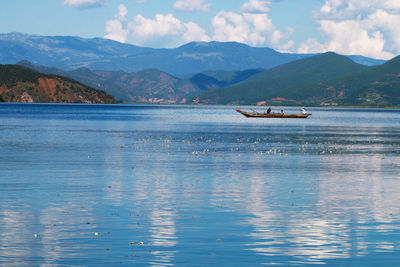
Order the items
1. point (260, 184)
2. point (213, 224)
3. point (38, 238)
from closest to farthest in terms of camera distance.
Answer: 1. point (38, 238)
2. point (213, 224)
3. point (260, 184)

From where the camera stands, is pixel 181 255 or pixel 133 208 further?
pixel 133 208

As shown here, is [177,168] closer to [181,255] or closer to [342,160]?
[342,160]

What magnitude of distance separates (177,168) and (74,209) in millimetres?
23267

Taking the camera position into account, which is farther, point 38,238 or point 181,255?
point 38,238

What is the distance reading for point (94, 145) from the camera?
8925cm

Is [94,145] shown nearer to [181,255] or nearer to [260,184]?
[260,184]

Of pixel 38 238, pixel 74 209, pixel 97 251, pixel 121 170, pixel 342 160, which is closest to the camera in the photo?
pixel 97 251

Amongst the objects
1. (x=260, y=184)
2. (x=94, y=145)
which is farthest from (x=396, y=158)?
(x=94, y=145)

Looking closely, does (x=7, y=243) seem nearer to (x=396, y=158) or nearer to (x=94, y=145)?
(x=396, y=158)

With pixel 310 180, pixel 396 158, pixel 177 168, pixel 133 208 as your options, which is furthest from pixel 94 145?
pixel 133 208

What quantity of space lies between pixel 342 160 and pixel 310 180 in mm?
20075

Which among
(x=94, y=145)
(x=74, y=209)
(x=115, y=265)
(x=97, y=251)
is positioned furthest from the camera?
(x=94, y=145)

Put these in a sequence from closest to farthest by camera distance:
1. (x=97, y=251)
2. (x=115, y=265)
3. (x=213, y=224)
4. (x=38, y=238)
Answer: (x=115, y=265) → (x=97, y=251) → (x=38, y=238) → (x=213, y=224)

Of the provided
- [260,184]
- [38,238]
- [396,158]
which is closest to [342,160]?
[396,158]
